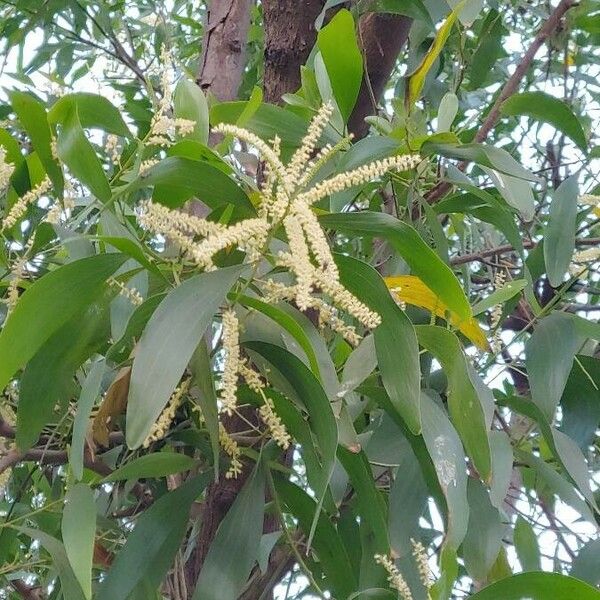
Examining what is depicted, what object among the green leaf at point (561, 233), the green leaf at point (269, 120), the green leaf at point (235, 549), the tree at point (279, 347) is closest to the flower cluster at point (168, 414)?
the tree at point (279, 347)

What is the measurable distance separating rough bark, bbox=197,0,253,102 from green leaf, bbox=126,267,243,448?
2.04 ft

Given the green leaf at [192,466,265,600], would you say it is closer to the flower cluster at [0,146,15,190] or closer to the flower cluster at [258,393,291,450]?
the flower cluster at [258,393,291,450]

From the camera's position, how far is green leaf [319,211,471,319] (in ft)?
2.01

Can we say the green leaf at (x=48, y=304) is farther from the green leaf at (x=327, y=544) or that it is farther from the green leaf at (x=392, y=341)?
the green leaf at (x=327, y=544)

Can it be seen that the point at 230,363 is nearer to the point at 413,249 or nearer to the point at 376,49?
the point at 413,249

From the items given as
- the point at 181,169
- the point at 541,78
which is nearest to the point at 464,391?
the point at 181,169

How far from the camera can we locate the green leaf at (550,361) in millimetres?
786

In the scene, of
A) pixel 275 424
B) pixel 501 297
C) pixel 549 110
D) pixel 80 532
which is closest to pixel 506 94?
pixel 549 110

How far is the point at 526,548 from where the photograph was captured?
0.83m

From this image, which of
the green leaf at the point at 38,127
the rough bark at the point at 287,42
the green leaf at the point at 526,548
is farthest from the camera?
the rough bark at the point at 287,42

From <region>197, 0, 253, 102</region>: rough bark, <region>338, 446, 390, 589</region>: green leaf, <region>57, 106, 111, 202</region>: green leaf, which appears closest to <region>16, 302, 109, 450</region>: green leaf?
<region>57, 106, 111, 202</region>: green leaf

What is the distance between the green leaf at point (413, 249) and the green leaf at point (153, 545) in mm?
267

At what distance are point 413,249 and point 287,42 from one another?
0.52 metres

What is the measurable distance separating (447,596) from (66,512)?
10.4 inches
